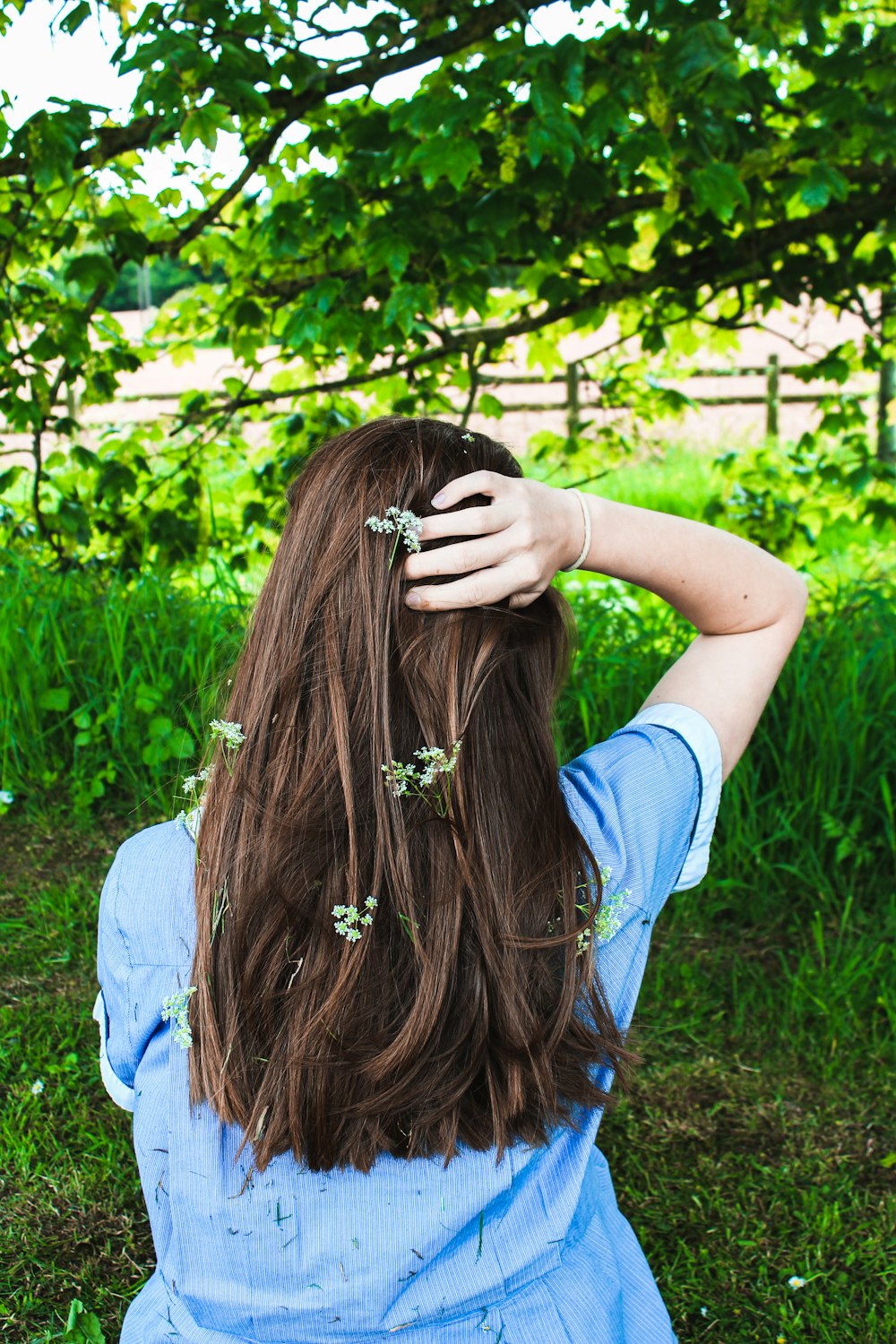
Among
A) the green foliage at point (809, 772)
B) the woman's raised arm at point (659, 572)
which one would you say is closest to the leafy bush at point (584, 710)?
the green foliage at point (809, 772)

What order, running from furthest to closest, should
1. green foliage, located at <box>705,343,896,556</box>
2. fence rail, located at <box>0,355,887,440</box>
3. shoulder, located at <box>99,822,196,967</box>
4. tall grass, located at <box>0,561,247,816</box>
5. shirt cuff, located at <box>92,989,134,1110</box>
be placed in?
fence rail, located at <box>0,355,887,440</box>
green foliage, located at <box>705,343,896,556</box>
tall grass, located at <box>0,561,247,816</box>
shirt cuff, located at <box>92,989,134,1110</box>
shoulder, located at <box>99,822,196,967</box>

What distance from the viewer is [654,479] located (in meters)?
7.57

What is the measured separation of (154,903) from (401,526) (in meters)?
0.52

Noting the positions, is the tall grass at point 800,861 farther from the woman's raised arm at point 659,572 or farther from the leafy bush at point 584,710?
the woman's raised arm at point 659,572

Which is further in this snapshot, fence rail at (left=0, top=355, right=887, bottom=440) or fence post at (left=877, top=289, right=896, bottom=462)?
fence rail at (left=0, top=355, right=887, bottom=440)

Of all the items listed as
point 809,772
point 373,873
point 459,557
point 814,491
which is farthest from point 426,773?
point 814,491

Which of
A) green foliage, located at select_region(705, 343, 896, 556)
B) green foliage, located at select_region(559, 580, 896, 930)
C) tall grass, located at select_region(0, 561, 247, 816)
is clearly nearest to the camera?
green foliage, located at select_region(559, 580, 896, 930)

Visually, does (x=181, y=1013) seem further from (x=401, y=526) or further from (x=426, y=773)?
(x=401, y=526)

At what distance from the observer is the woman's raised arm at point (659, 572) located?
Answer: 3.82ft

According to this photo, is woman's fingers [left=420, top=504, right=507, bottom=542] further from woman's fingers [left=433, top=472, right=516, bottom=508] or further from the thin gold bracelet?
the thin gold bracelet

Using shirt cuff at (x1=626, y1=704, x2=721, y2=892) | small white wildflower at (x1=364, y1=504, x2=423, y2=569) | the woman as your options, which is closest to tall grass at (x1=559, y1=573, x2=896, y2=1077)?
shirt cuff at (x1=626, y1=704, x2=721, y2=892)

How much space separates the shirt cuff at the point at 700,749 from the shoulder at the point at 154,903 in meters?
0.58

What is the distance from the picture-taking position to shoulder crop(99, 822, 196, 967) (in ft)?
4.10

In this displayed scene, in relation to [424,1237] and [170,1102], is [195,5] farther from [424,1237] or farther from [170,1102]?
[424,1237]
